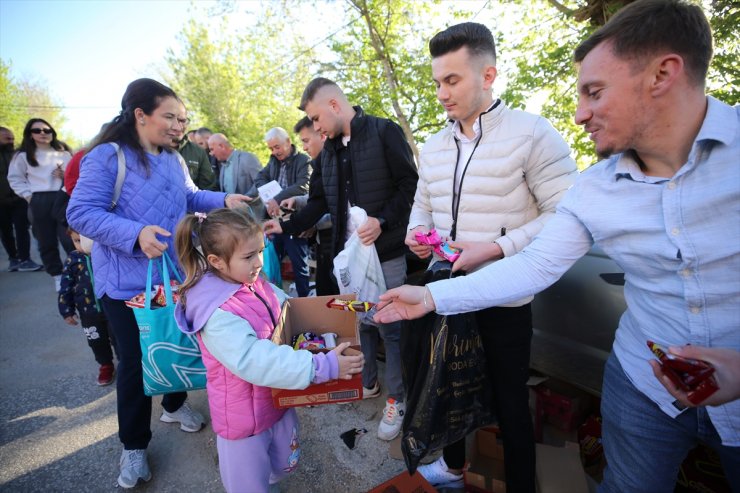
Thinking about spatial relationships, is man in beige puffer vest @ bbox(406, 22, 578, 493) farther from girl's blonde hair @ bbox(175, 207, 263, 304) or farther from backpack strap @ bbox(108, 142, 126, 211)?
backpack strap @ bbox(108, 142, 126, 211)

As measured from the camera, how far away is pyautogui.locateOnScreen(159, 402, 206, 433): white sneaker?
2879 mm

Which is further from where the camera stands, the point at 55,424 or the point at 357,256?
the point at 55,424

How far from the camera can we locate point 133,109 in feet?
7.30

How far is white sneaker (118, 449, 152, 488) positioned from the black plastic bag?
181 centimetres

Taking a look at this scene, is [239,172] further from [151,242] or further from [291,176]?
[151,242]

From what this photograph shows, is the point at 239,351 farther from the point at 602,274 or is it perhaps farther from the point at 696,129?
the point at 602,274

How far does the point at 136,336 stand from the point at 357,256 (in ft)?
4.85

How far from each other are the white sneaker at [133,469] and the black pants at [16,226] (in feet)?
24.2

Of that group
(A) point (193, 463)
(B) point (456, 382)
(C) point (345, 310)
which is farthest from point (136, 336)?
(B) point (456, 382)

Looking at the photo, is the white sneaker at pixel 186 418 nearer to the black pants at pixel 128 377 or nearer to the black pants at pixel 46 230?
the black pants at pixel 128 377

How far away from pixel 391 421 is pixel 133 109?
8.71 feet

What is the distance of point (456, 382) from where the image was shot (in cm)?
173

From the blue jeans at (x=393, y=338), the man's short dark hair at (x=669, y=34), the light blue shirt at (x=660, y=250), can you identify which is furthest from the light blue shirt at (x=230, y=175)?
the man's short dark hair at (x=669, y=34)

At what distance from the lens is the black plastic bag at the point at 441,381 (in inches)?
66.0
